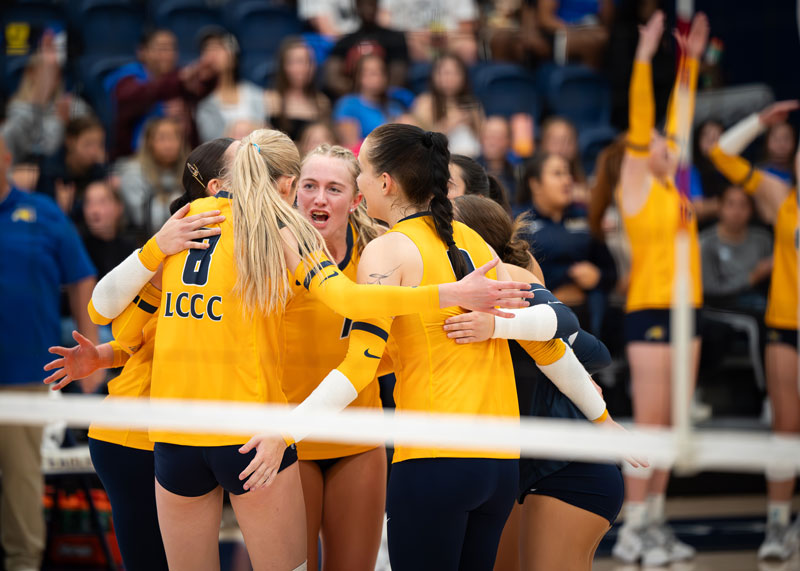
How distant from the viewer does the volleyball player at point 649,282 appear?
4.66m

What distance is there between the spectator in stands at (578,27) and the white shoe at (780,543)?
3.78 m

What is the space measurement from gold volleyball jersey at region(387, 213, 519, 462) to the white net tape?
0.04 meters

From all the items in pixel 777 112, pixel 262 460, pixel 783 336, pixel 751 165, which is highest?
pixel 777 112

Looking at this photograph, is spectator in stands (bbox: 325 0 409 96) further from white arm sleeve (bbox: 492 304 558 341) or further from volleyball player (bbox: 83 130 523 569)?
white arm sleeve (bbox: 492 304 558 341)

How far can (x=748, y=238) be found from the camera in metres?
5.10

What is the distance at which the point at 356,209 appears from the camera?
3.13 m

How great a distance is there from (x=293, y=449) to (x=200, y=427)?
11.1 inches

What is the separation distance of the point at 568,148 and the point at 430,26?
72.2 inches

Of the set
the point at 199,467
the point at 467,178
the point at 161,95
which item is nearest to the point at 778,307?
the point at 467,178

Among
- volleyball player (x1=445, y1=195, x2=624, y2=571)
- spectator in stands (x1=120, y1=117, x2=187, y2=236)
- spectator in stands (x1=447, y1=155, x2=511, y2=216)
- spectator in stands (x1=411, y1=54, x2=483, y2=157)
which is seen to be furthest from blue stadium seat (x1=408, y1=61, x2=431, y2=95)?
volleyball player (x1=445, y1=195, x2=624, y2=571)

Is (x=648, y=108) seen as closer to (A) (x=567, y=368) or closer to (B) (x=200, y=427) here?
(A) (x=567, y=368)

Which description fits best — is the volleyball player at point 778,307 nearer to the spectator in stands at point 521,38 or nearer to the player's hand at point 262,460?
the spectator in stands at point 521,38

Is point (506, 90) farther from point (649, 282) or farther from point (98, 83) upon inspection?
point (98, 83)

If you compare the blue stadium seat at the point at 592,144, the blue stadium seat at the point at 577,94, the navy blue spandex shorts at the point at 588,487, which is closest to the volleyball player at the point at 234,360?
the navy blue spandex shorts at the point at 588,487
